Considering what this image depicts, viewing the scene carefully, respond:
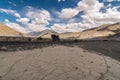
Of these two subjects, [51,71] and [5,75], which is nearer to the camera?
[5,75]

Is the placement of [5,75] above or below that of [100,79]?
above

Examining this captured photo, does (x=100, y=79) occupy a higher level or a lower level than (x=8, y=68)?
lower

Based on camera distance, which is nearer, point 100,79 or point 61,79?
point 61,79

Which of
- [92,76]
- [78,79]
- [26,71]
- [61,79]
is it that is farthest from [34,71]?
[92,76]

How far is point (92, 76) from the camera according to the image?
809 centimetres

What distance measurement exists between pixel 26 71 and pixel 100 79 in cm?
352

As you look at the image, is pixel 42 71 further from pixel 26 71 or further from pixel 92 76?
pixel 92 76

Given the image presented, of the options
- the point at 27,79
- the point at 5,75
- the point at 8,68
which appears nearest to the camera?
the point at 27,79

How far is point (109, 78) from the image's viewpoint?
810cm

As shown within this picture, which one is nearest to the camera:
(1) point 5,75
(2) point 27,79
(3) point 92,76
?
(2) point 27,79

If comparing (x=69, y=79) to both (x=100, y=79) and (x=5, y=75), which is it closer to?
(x=100, y=79)

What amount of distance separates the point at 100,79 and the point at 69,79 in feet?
4.88

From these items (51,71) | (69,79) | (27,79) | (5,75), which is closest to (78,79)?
(69,79)

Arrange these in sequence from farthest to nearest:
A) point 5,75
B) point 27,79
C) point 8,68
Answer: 1. point 8,68
2. point 5,75
3. point 27,79
